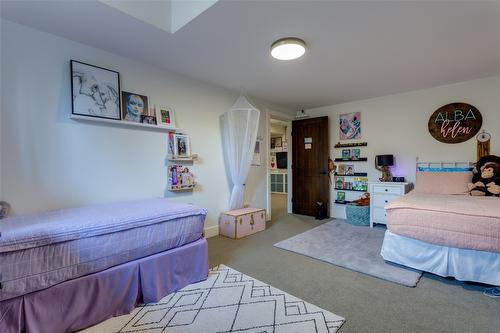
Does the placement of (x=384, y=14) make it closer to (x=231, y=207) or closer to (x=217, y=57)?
(x=217, y=57)

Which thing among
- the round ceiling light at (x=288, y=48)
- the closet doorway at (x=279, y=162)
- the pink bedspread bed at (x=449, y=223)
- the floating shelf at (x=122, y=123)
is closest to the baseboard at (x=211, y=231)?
the floating shelf at (x=122, y=123)

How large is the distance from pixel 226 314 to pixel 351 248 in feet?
6.22

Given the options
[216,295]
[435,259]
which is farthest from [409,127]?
[216,295]

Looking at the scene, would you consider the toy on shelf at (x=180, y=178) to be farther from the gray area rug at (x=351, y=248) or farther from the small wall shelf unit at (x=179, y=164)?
the gray area rug at (x=351, y=248)

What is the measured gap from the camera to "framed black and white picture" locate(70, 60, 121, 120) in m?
2.23

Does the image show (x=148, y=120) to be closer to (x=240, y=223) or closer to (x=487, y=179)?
(x=240, y=223)

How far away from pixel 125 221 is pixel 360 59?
2862 millimetres

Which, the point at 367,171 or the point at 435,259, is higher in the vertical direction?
the point at 367,171

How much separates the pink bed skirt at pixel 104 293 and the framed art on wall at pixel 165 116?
1.53m

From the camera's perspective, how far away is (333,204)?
471 centimetres

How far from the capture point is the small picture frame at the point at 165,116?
2.86m

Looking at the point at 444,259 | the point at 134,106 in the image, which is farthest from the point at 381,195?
the point at 134,106

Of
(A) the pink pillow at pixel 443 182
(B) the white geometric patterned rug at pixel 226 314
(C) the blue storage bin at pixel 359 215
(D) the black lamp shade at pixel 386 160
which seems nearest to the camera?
(B) the white geometric patterned rug at pixel 226 314

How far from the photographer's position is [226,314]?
1.69m
